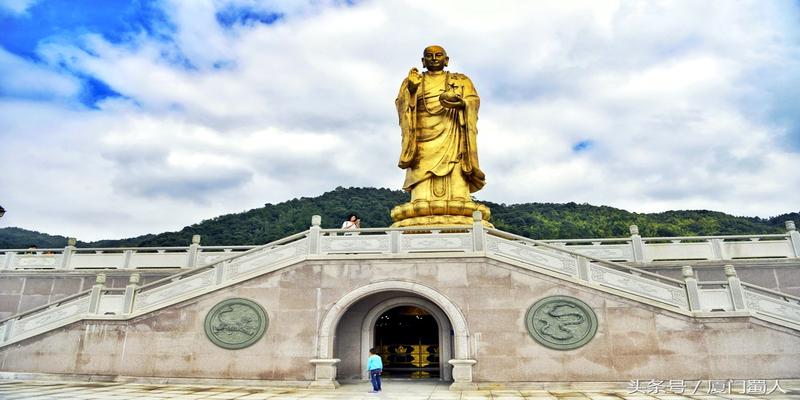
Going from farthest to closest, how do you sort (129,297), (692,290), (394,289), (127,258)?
(127,258)
(129,297)
(394,289)
(692,290)

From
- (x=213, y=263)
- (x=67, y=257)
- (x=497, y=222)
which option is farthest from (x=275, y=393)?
(x=497, y=222)

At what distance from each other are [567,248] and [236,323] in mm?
7777

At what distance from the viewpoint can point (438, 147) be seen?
15.3 metres

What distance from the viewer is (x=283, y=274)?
11.4 m

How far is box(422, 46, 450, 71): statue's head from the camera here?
16.6 m

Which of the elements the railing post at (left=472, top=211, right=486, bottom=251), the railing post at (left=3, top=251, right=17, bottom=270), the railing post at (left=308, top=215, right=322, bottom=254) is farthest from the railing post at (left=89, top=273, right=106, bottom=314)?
the railing post at (left=472, top=211, right=486, bottom=251)

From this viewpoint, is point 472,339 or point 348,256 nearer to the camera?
point 472,339

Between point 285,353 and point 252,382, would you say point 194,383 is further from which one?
point 285,353

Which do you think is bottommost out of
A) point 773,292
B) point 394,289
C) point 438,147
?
point 773,292

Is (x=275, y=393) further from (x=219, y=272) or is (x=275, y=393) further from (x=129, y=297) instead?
(x=129, y=297)

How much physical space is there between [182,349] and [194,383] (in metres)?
0.83

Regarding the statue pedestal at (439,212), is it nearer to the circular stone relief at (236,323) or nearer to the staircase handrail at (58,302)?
the circular stone relief at (236,323)

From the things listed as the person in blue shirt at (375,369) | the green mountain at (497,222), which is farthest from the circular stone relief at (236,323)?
the green mountain at (497,222)

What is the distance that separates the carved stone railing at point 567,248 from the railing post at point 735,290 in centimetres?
295
